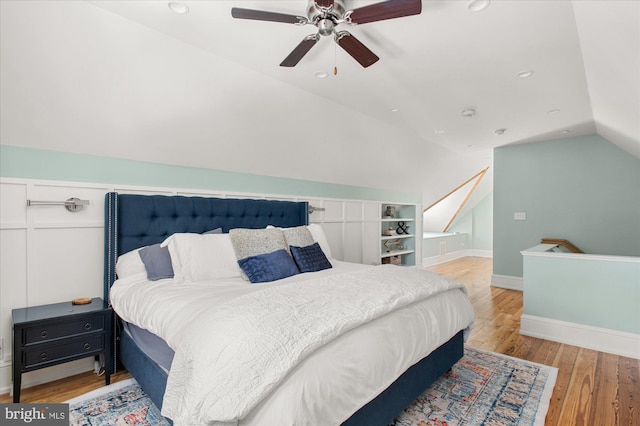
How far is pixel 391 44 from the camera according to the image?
7.36ft

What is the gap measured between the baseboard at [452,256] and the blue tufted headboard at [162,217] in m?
4.43

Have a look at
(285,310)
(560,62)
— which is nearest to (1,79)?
(285,310)

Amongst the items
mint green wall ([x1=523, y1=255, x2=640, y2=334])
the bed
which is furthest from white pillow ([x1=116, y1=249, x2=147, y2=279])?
mint green wall ([x1=523, y1=255, x2=640, y2=334])

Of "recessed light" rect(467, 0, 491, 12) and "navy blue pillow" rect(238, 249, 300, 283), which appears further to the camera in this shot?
"navy blue pillow" rect(238, 249, 300, 283)

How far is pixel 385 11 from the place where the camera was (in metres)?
1.54

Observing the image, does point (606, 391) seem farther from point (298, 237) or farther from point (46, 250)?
point (46, 250)

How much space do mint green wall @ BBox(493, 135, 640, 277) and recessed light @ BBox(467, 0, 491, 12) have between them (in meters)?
4.13

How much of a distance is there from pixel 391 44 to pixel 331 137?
159cm

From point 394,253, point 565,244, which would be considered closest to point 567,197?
point 565,244

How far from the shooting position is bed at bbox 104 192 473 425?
115cm

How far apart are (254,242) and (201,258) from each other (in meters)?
0.43

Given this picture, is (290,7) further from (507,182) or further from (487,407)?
(507,182)

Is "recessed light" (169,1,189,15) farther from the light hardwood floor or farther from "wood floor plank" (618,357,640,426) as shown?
"wood floor plank" (618,357,640,426)

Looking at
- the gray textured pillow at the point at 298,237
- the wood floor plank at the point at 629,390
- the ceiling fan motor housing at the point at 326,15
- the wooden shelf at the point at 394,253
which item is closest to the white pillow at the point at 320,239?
the gray textured pillow at the point at 298,237
